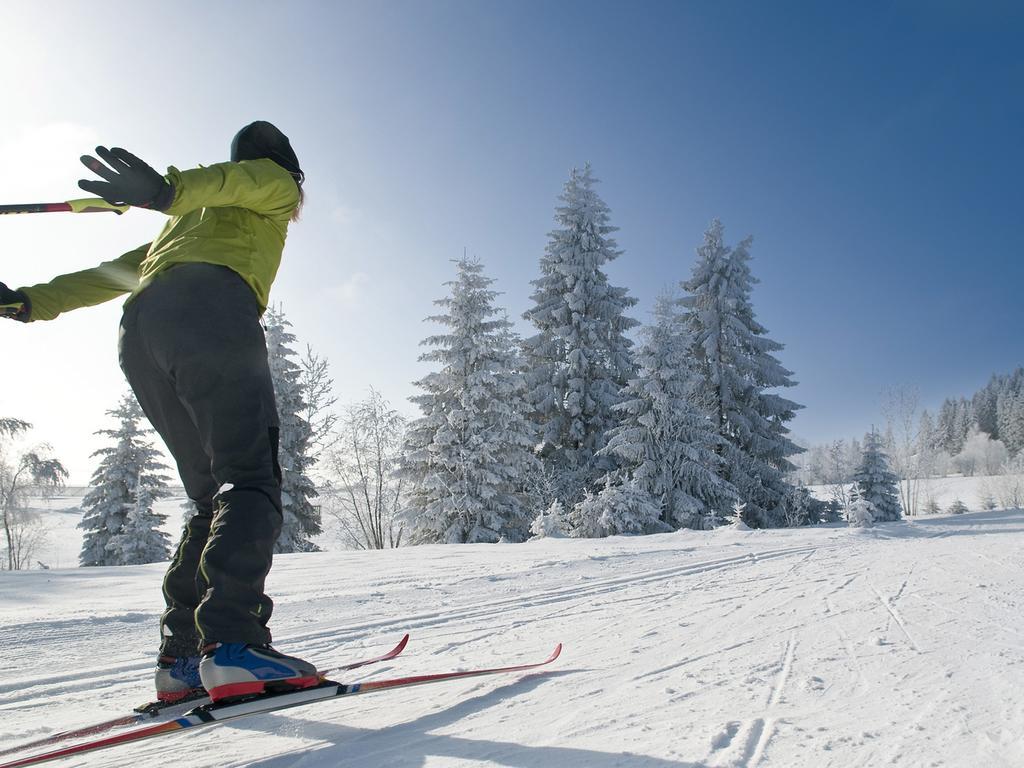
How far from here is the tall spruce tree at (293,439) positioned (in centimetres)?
1744

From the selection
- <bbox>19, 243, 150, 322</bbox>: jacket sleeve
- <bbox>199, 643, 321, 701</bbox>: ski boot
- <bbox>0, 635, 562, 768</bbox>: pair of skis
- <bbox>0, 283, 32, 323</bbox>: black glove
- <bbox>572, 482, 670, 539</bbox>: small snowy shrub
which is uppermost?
<bbox>19, 243, 150, 322</bbox>: jacket sleeve

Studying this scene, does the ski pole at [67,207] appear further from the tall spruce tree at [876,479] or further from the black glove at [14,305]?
the tall spruce tree at [876,479]

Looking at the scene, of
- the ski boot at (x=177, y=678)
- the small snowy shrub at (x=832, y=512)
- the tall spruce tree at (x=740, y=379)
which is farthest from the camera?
the small snowy shrub at (x=832, y=512)

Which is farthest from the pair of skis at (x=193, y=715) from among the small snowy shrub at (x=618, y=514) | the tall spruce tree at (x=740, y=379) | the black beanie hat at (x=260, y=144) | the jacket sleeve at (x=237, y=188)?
the tall spruce tree at (x=740, y=379)

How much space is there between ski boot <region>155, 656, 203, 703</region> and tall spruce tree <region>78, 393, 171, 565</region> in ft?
70.9

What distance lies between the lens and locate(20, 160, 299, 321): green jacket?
1397 mm

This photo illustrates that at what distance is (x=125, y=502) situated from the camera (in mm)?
20781

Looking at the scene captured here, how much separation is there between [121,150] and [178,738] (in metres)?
1.44

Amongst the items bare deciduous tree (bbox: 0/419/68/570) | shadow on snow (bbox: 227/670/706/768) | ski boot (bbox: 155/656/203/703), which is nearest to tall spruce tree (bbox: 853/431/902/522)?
shadow on snow (bbox: 227/670/706/768)

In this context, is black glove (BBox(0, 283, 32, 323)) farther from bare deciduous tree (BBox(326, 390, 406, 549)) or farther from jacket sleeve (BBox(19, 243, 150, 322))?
bare deciduous tree (BBox(326, 390, 406, 549))

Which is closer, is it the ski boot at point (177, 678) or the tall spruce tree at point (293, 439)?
the ski boot at point (177, 678)

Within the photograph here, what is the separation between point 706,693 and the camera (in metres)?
1.39

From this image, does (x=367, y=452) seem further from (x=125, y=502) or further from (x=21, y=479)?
(x=21, y=479)

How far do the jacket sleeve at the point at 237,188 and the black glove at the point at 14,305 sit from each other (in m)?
0.78
